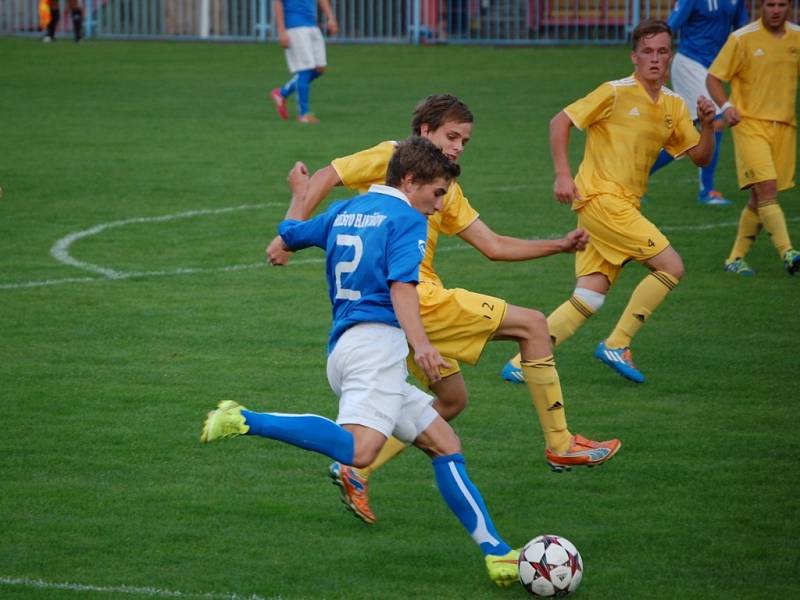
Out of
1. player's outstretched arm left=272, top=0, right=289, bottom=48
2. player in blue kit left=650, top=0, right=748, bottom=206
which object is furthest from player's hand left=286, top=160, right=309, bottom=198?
player's outstretched arm left=272, top=0, right=289, bottom=48

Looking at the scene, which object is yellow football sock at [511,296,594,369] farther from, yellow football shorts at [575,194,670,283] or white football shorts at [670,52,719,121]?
white football shorts at [670,52,719,121]

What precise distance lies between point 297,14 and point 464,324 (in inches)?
549

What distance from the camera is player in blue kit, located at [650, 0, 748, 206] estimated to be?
14.1m

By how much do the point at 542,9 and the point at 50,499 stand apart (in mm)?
26368

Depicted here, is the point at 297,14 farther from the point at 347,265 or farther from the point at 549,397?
the point at 347,265

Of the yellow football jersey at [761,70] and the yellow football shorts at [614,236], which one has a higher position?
the yellow football jersey at [761,70]

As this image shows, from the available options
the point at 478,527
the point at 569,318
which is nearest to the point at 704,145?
the point at 569,318

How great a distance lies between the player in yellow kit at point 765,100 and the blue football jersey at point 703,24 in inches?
128

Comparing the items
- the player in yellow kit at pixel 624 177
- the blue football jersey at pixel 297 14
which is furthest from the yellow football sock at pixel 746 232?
the blue football jersey at pixel 297 14

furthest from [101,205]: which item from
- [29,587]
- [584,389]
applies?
[29,587]

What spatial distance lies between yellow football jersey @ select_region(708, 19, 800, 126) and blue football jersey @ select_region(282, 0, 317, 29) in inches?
372

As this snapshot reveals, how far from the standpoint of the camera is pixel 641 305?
27.5 feet

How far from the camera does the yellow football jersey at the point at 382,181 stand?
6410mm

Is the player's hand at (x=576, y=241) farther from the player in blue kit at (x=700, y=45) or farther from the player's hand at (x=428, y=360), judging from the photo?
the player in blue kit at (x=700, y=45)
